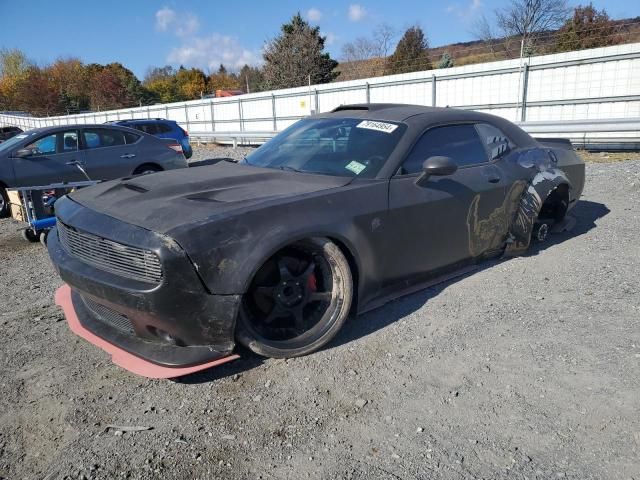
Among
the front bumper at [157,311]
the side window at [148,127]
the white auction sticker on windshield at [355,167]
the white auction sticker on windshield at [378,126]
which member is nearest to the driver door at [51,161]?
the side window at [148,127]

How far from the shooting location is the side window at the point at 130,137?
8.93m

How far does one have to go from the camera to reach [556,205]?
5340 millimetres

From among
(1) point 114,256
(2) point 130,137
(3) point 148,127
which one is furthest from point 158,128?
(1) point 114,256

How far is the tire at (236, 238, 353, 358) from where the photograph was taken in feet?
9.38

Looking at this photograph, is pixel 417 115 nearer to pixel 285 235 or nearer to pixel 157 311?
pixel 285 235

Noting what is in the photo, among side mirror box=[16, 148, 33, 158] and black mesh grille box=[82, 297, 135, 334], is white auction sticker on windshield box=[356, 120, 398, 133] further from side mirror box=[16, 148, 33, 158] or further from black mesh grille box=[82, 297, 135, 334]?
side mirror box=[16, 148, 33, 158]

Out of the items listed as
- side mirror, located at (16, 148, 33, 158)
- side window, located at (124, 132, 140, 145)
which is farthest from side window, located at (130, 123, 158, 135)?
side mirror, located at (16, 148, 33, 158)

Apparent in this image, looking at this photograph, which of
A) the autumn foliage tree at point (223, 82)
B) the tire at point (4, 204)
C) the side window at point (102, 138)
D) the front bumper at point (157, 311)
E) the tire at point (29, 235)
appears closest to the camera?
the front bumper at point (157, 311)

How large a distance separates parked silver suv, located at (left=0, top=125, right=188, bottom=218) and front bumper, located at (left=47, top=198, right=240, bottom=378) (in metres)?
6.02

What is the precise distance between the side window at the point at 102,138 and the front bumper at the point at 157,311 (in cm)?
633

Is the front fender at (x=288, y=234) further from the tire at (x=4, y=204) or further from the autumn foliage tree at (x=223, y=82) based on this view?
the autumn foliage tree at (x=223, y=82)

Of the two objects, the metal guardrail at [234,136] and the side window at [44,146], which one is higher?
the side window at [44,146]

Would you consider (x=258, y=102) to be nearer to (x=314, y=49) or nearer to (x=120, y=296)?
(x=314, y=49)

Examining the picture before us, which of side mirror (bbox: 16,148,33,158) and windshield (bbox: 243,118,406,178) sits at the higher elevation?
windshield (bbox: 243,118,406,178)
